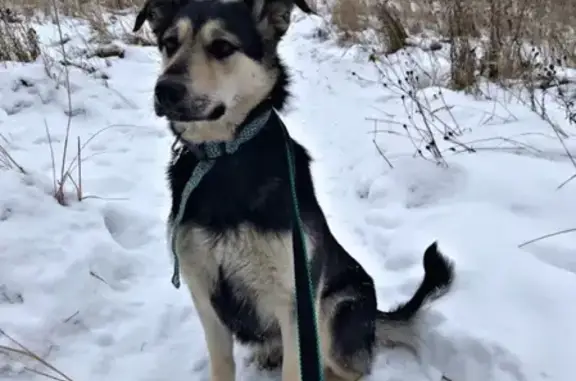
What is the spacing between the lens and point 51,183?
3756 mm

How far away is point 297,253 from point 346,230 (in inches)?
71.0

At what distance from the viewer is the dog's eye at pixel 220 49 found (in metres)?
2.19

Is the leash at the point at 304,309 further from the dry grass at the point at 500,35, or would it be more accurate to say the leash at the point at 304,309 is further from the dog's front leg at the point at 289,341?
the dry grass at the point at 500,35

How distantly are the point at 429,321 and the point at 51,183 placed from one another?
2.22 metres

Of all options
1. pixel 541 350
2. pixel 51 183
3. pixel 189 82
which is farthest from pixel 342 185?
pixel 189 82

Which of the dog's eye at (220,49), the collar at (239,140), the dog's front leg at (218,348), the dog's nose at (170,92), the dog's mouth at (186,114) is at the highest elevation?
the dog's eye at (220,49)

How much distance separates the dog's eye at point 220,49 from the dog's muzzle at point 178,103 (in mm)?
194

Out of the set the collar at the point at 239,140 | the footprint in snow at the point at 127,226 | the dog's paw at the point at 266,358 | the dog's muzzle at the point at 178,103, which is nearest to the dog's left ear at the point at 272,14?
the collar at the point at 239,140

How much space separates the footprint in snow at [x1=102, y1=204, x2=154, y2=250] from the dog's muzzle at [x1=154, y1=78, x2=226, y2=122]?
155 cm

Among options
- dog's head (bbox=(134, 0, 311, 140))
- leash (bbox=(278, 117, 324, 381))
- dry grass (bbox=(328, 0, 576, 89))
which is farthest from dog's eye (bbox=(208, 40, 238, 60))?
dry grass (bbox=(328, 0, 576, 89))

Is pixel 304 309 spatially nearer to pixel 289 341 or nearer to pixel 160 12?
pixel 289 341

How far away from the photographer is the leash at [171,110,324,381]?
185 centimetres

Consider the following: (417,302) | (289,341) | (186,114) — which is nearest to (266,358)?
(289,341)

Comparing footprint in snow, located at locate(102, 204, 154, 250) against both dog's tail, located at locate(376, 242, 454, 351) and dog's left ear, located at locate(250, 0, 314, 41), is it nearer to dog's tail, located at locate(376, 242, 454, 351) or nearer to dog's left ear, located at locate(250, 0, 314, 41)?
→ dog's tail, located at locate(376, 242, 454, 351)
